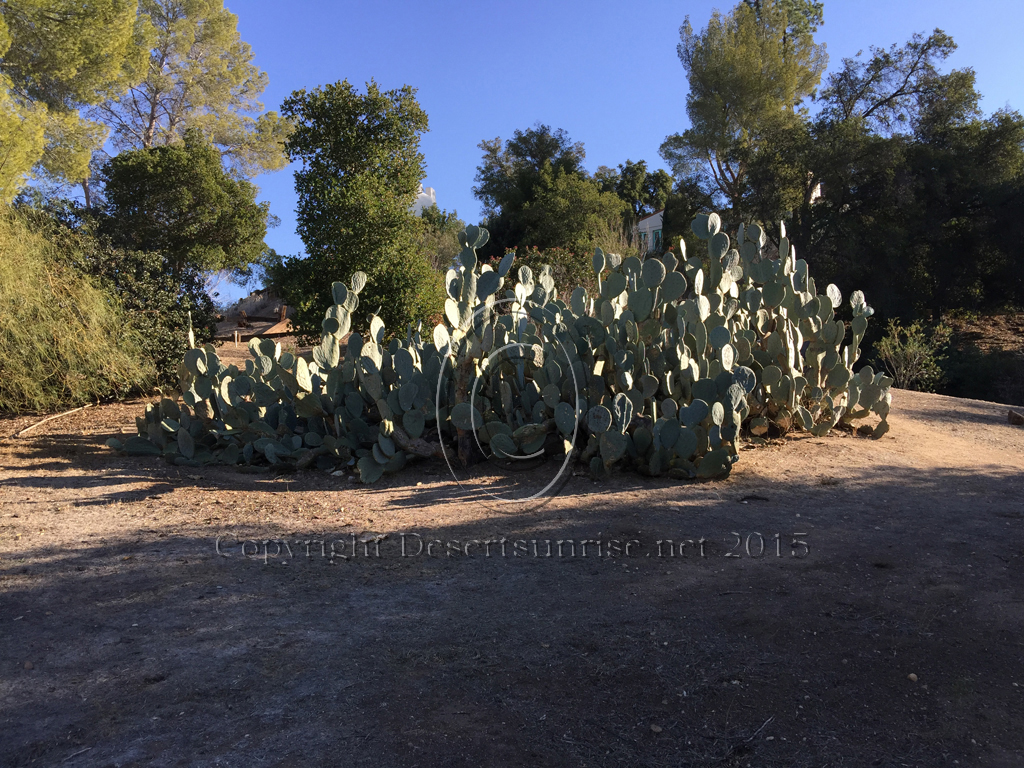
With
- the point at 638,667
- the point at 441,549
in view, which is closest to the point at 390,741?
the point at 638,667

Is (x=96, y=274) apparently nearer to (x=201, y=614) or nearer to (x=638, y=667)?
(x=201, y=614)

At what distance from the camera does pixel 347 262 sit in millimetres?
8906

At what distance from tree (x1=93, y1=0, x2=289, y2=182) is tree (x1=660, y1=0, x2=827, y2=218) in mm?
12346

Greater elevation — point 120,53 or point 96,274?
point 120,53

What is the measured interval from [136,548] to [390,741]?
2.10 m

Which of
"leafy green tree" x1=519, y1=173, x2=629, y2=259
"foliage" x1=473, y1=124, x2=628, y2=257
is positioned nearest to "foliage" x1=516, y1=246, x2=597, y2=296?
"foliage" x1=473, y1=124, x2=628, y2=257

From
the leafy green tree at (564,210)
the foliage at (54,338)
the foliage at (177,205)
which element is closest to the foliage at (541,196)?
the leafy green tree at (564,210)

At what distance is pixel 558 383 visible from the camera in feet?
15.0

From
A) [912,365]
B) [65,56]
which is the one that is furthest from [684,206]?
[65,56]

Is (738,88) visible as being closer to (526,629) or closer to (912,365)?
Answer: (912,365)

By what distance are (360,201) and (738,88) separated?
55.3 ft

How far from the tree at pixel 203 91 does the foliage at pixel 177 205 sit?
20.1ft

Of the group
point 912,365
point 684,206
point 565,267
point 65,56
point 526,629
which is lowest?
point 526,629

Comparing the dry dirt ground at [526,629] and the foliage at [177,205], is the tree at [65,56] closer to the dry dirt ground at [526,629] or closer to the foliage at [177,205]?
the foliage at [177,205]
